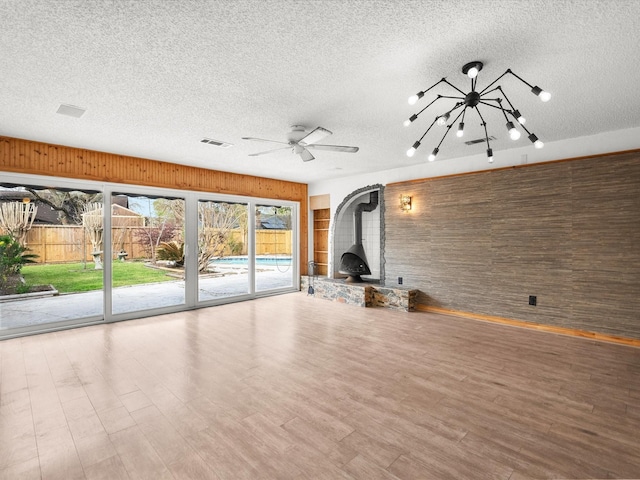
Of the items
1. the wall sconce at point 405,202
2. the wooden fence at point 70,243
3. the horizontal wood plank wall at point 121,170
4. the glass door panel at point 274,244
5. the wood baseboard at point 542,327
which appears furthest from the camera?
the glass door panel at point 274,244

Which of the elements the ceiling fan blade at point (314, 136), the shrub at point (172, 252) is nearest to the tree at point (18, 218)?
the shrub at point (172, 252)

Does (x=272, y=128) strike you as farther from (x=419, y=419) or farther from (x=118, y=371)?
(x=419, y=419)

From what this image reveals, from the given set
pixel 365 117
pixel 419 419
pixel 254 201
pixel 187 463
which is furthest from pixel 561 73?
pixel 254 201

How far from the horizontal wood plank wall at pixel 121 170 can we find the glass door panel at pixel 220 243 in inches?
16.3

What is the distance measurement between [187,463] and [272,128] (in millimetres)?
3351

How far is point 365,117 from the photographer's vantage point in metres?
3.50

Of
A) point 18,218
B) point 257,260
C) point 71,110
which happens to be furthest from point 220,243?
point 71,110

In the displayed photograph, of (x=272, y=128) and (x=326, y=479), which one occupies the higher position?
(x=272, y=128)

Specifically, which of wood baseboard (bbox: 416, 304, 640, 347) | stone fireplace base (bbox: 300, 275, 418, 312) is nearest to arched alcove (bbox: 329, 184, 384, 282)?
stone fireplace base (bbox: 300, 275, 418, 312)

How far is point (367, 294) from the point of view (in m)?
5.92

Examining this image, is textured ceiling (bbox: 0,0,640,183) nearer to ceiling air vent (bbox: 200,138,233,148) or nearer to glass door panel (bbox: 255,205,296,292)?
ceiling air vent (bbox: 200,138,233,148)

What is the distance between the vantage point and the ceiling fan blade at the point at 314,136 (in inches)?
126

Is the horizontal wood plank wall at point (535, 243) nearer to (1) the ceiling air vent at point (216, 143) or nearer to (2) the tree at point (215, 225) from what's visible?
(1) the ceiling air vent at point (216, 143)

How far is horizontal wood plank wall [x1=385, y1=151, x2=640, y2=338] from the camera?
152 inches
